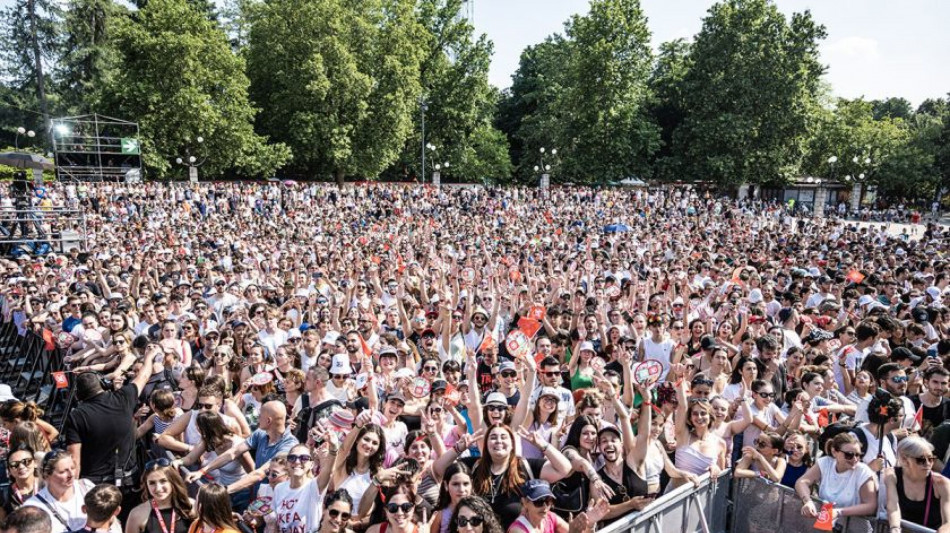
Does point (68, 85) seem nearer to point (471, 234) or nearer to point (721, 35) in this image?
point (471, 234)

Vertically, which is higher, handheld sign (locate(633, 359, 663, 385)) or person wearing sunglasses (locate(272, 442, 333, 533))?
handheld sign (locate(633, 359, 663, 385))

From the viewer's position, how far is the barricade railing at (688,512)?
3.85 m

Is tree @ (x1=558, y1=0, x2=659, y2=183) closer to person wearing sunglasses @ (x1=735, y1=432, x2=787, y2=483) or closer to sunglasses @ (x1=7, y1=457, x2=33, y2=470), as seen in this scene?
person wearing sunglasses @ (x1=735, y1=432, x2=787, y2=483)

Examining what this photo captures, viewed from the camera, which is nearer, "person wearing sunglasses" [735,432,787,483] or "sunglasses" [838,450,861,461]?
"sunglasses" [838,450,861,461]

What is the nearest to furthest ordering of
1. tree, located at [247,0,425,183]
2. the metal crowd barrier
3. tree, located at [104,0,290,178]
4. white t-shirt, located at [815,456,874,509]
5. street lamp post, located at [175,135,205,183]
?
white t-shirt, located at [815,456,874,509], the metal crowd barrier, street lamp post, located at [175,135,205,183], tree, located at [104,0,290,178], tree, located at [247,0,425,183]

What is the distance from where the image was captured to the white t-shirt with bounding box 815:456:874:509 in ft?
13.0

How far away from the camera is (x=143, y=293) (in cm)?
1120

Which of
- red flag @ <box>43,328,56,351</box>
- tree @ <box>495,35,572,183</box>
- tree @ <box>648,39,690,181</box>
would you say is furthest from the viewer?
tree @ <box>495,35,572,183</box>

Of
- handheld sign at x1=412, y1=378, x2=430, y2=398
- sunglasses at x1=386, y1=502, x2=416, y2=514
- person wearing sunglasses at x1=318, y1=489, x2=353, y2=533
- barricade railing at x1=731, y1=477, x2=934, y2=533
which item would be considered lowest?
barricade railing at x1=731, y1=477, x2=934, y2=533

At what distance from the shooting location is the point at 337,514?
11.5 feet

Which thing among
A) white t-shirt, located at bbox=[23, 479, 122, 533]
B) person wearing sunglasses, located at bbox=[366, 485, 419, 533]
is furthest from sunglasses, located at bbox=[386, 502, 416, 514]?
white t-shirt, located at bbox=[23, 479, 122, 533]

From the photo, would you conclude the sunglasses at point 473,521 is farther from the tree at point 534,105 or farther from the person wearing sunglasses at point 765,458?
the tree at point 534,105

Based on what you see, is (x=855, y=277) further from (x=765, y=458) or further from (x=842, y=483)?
(x=842, y=483)

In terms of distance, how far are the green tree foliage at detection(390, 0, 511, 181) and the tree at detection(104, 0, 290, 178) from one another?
1337cm
